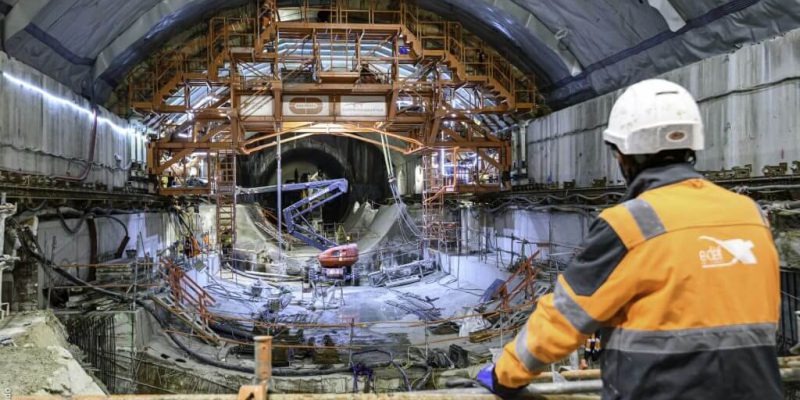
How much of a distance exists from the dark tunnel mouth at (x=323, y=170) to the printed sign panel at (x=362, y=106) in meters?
17.0

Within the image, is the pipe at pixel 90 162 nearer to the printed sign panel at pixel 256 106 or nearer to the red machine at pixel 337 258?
the printed sign panel at pixel 256 106

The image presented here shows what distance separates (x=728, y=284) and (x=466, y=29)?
15300mm

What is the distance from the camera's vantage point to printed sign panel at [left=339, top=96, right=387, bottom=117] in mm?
14617

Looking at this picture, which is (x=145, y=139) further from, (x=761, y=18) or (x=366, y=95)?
(x=761, y=18)

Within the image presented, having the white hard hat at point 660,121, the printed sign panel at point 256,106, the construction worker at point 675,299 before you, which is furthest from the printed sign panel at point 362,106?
the construction worker at point 675,299

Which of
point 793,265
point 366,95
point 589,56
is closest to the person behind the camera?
point 793,265

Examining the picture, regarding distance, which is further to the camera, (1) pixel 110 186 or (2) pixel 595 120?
(1) pixel 110 186

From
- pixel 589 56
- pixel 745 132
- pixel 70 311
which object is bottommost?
pixel 70 311

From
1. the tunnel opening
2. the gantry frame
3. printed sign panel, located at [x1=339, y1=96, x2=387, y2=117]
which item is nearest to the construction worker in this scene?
the gantry frame

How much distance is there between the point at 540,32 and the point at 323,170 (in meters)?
23.2

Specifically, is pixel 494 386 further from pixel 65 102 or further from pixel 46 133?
pixel 65 102

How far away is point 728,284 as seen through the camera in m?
1.52

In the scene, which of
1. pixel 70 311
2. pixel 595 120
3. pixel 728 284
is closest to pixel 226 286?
pixel 70 311

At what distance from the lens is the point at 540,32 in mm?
12953
